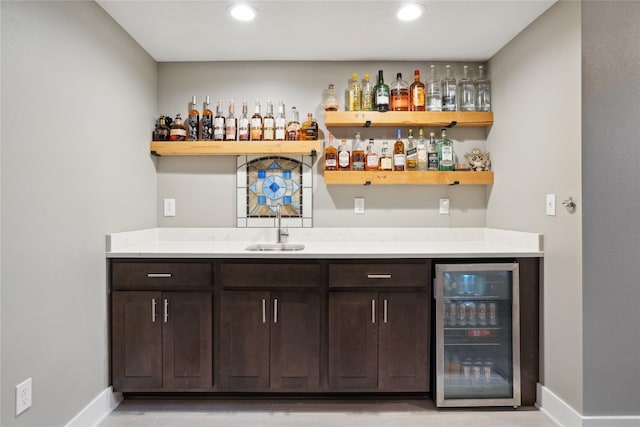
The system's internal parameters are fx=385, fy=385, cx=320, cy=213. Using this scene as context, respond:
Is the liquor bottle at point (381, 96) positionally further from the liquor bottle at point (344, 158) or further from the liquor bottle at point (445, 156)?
the liquor bottle at point (445, 156)

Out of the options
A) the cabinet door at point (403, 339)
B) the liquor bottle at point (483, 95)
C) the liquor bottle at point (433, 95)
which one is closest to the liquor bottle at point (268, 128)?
the liquor bottle at point (433, 95)

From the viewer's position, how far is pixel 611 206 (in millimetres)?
1812

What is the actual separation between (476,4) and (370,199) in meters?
1.33

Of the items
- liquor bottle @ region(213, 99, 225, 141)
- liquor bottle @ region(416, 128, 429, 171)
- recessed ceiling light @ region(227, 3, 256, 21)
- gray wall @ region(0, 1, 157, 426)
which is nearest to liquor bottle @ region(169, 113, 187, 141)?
liquor bottle @ region(213, 99, 225, 141)

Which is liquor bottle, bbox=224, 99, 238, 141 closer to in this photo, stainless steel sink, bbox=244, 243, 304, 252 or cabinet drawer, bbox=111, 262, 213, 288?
stainless steel sink, bbox=244, 243, 304, 252

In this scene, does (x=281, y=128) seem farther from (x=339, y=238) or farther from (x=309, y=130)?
(x=339, y=238)

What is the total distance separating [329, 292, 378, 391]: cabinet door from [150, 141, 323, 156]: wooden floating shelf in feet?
3.34

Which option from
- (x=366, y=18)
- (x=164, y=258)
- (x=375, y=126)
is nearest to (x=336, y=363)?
(x=164, y=258)

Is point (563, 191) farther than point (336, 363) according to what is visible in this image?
No

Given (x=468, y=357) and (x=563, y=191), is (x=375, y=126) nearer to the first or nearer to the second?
(x=563, y=191)

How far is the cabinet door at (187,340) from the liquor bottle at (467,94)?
2.10 metres

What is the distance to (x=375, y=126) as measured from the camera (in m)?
2.73

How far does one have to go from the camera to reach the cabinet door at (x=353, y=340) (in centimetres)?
212

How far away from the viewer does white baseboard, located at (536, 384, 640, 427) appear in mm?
1816
